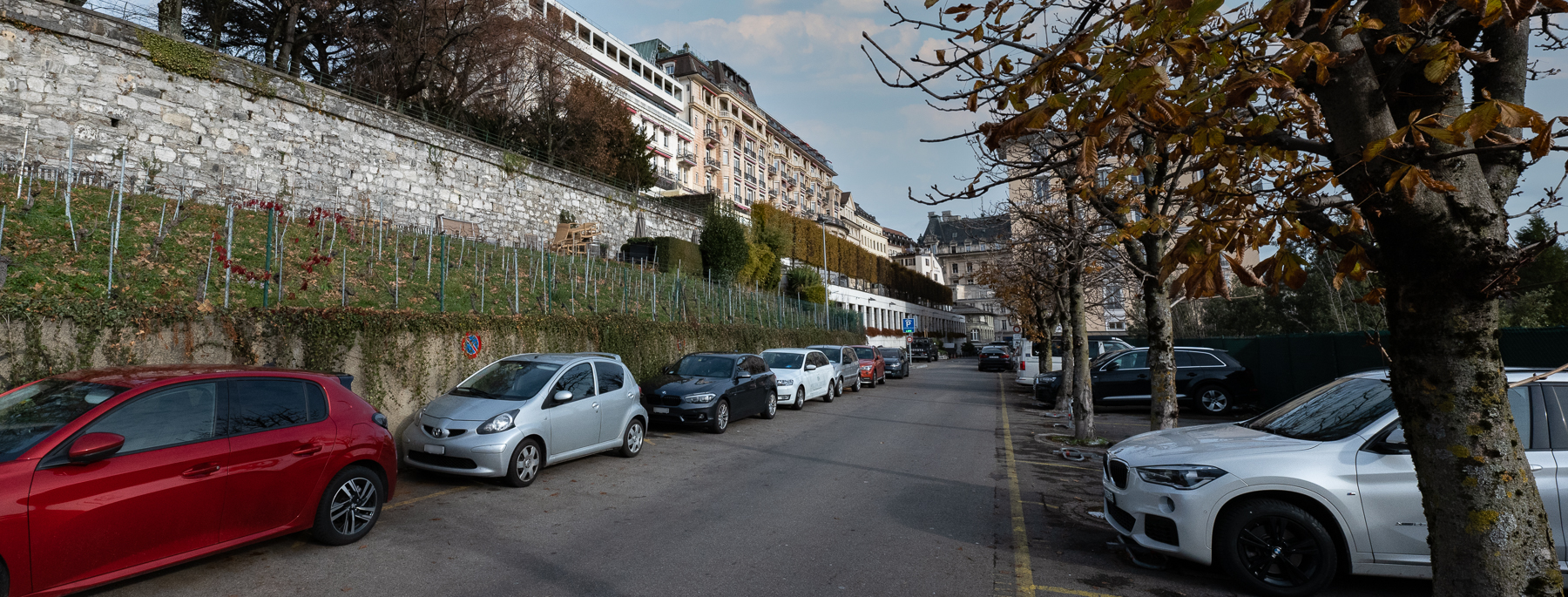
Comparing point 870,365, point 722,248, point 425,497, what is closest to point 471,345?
point 425,497

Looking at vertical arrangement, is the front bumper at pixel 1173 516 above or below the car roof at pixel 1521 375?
Answer: below

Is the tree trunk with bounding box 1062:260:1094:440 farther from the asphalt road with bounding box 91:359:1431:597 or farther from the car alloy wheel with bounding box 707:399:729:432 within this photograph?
the car alloy wheel with bounding box 707:399:729:432

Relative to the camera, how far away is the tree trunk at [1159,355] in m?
8.52

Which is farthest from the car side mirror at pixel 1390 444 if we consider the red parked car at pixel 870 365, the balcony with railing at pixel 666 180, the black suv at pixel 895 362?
the balcony with railing at pixel 666 180

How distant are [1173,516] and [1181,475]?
31cm

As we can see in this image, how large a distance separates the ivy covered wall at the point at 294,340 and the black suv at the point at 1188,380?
1189cm

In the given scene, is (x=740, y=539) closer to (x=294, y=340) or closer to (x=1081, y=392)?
(x=294, y=340)

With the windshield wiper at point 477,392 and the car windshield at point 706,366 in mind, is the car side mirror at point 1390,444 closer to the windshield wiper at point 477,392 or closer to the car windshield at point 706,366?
the windshield wiper at point 477,392

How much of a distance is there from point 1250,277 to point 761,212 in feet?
126

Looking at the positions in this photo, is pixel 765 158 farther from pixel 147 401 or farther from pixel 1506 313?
pixel 147 401

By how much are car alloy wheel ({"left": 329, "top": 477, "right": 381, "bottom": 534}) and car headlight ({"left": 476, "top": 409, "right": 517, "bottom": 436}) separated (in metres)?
1.84

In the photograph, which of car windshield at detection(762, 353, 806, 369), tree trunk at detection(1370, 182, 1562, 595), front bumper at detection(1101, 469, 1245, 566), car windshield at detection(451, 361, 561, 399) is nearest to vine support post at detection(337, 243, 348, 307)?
car windshield at detection(451, 361, 561, 399)

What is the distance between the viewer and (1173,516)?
495 centimetres

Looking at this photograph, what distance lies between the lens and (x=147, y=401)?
4555mm
